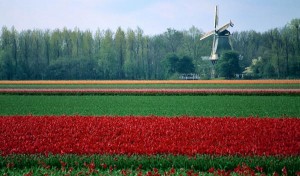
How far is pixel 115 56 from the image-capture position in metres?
78.8

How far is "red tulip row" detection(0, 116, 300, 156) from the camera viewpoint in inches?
310

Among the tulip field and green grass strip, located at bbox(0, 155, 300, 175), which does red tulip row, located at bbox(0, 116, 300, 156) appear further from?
green grass strip, located at bbox(0, 155, 300, 175)

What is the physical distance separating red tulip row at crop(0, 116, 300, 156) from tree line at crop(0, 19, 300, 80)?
55.9 m

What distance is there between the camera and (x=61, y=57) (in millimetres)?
76812

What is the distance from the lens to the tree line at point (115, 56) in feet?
230

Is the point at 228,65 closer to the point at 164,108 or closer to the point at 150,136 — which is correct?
the point at 164,108

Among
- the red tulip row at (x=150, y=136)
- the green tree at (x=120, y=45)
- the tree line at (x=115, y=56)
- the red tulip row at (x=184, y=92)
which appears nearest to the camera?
the red tulip row at (x=150, y=136)

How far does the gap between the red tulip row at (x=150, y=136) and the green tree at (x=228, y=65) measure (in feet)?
184

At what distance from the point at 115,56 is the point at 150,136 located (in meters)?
70.2

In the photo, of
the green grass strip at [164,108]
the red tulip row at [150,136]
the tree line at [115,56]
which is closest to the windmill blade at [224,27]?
the tree line at [115,56]

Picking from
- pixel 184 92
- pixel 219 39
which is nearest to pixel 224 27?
pixel 219 39

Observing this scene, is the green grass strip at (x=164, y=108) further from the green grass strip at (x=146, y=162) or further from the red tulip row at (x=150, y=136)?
the green grass strip at (x=146, y=162)

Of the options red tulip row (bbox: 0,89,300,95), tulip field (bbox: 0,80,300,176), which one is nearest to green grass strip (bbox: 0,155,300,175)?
tulip field (bbox: 0,80,300,176)

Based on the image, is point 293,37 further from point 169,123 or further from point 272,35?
point 169,123
